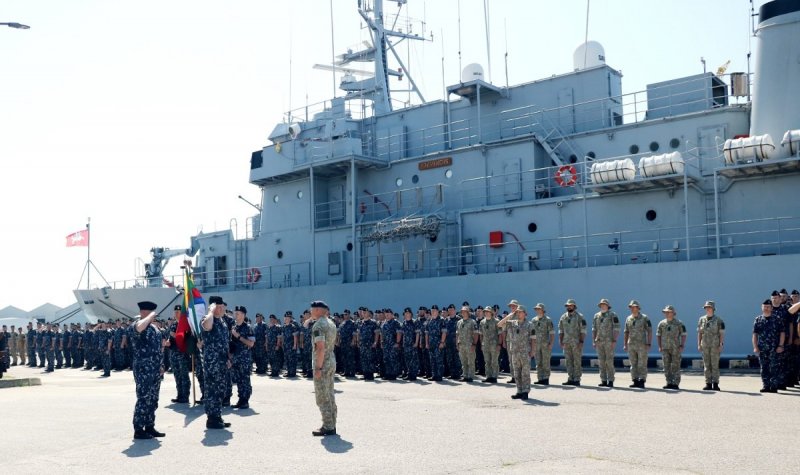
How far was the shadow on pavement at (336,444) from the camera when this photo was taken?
7598 millimetres

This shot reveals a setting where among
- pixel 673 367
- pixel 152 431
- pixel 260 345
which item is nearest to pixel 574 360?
pixel 673 367

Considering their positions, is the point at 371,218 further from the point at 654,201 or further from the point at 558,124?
the point at 654,201

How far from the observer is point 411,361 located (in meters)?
16.0

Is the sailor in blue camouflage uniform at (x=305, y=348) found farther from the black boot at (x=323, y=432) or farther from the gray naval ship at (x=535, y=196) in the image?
the black boot at (x=323, y=432)

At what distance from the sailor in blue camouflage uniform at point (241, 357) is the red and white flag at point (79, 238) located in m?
19.1

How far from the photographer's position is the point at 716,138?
1554 centimetres

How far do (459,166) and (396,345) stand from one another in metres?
6.03

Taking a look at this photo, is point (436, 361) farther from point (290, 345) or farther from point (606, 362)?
point (290, 345)

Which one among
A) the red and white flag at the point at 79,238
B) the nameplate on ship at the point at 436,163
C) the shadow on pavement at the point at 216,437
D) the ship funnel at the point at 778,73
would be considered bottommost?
the shadow on pavement at the point at 216,437

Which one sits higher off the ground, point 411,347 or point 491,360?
point 411,347

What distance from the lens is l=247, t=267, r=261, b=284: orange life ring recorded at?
24.4m

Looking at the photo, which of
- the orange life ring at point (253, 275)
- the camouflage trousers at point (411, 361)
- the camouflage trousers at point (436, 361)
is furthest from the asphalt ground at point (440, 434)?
the orange life ring at point (253, 275)

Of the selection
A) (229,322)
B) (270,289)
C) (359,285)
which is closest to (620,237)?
(359,285)

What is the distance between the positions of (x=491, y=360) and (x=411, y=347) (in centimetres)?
194
